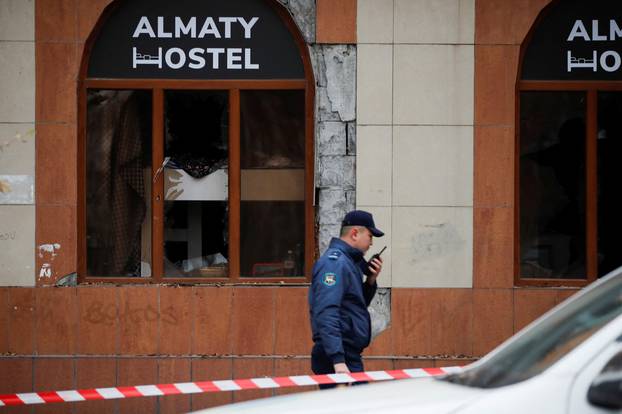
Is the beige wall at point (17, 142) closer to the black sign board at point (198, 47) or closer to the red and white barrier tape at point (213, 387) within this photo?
the black sign board at point (198, 47)

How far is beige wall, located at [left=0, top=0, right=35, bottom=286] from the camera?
9.33 metres

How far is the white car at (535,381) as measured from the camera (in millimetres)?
3428

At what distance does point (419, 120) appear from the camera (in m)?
9.41

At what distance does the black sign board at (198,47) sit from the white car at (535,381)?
5813 millimetres

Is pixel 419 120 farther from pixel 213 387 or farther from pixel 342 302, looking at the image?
pixel 213 387

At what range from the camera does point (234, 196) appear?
31.4ft

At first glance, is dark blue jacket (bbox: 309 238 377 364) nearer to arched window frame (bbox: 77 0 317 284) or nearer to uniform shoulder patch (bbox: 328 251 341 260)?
uniform shoulder patch (bbox: 328 251 341 260)

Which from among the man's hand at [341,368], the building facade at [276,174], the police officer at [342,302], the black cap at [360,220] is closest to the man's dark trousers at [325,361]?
the police officer at [342,302]

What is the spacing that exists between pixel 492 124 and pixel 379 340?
7.79 ft

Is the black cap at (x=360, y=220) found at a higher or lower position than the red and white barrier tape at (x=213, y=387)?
higher

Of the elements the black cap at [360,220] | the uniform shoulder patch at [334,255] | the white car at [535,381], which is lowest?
Result: the white car at [535,381]

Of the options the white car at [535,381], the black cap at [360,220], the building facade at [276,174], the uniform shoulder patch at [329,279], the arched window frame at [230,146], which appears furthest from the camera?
the arched window frame at [230,146]

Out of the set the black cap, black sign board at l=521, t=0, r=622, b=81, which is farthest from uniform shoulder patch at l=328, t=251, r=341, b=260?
black sign board at l=521, t=0, r=622, b=81

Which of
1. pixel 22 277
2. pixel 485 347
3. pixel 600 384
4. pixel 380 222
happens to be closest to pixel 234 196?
pixel 380 222
